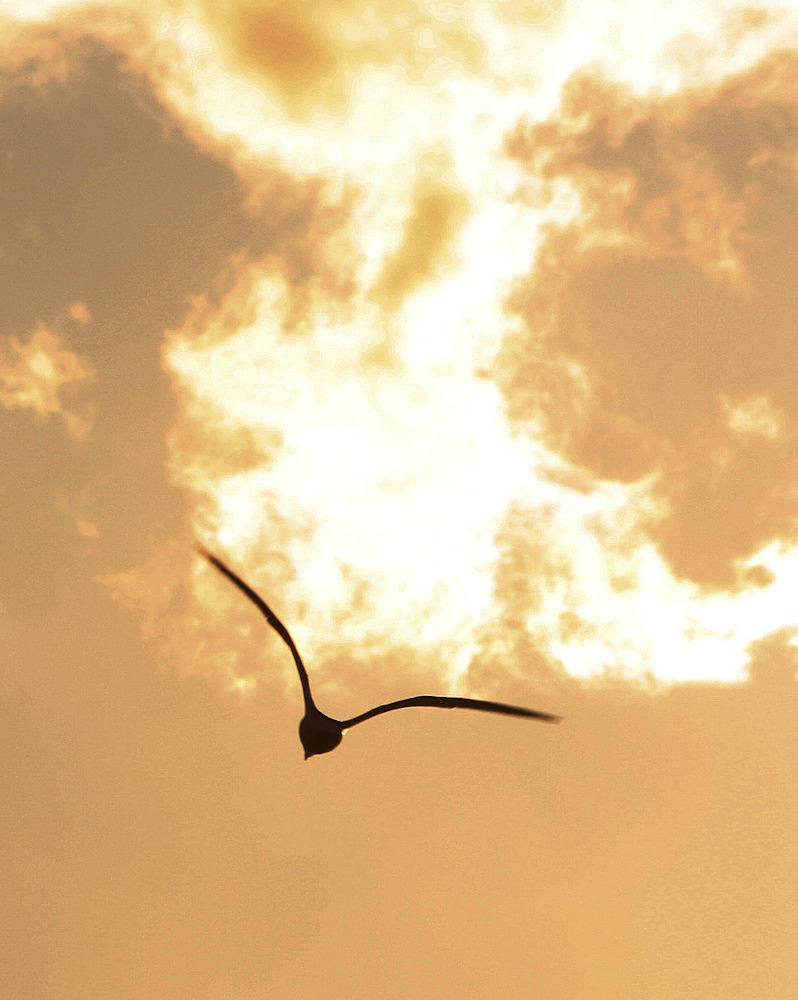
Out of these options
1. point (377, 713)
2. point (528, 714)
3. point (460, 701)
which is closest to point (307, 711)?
point (377, 713)

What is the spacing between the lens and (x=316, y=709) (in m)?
22.5

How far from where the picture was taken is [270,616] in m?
21.8

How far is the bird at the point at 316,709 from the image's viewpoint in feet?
67.9

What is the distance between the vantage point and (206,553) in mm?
21031

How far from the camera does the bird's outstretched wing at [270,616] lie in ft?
67.8

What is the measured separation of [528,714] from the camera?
19781mm

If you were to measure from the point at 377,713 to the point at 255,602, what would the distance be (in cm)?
429

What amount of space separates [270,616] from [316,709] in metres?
3.01

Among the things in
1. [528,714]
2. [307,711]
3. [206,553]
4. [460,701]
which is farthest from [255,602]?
[528,714]

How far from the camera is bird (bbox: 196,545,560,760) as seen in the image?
20.7 meters

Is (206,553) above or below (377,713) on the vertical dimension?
above

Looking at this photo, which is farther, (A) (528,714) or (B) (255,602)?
(B) (255,602)

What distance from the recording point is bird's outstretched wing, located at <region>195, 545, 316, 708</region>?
20656 millimetres

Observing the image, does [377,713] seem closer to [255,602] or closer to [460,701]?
[460,701]
